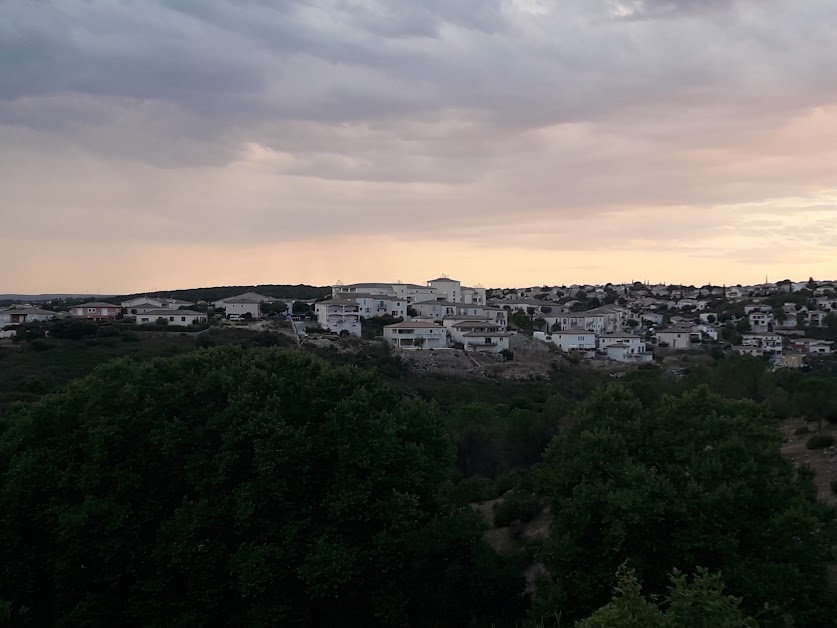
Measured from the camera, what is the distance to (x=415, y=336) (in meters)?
70.9

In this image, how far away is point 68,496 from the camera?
1666cm

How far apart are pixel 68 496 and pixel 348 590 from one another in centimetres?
670

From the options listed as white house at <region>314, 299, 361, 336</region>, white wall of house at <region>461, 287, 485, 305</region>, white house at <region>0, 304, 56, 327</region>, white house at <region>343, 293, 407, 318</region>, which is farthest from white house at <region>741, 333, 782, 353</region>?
white house at <region>0, 304, 56, 327</region>

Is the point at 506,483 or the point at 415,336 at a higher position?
the point at 415,336

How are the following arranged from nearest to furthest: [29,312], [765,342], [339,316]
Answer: [29,312]
[339,316]
[765,342]

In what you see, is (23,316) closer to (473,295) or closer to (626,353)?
(473,295)

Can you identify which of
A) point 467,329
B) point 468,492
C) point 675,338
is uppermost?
point 467,329

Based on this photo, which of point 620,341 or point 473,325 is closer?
point 473,325

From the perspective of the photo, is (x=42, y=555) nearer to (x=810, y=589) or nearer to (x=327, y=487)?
(x=327, y=487)

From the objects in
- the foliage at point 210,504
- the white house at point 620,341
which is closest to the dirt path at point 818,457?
the foliage at point 210,504

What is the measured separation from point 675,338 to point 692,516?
8116cm

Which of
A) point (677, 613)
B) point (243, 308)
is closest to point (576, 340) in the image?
point (243, 308)

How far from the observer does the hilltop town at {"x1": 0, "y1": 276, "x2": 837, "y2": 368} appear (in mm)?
72125

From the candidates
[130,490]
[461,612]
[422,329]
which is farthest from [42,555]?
[422,329]
